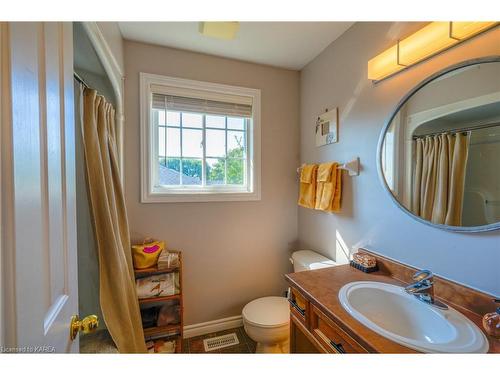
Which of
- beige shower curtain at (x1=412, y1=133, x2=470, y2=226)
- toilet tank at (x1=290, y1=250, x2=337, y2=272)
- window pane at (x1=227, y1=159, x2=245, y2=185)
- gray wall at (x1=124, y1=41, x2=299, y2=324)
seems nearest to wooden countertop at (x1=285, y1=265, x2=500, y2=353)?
toilet tank at (x1=290, y1=250, x2=337, y2=272)

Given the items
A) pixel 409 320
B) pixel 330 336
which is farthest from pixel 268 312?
pixel 409 320

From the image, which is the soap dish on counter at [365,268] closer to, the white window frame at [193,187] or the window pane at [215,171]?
the white window frame at [193,187]

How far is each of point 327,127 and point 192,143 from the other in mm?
1131

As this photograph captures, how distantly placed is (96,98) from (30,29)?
32.3 inches

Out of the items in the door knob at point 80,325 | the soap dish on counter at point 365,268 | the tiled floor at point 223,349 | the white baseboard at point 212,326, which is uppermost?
the door knob at point 80,325

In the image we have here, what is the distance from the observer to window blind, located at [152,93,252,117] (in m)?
1.70

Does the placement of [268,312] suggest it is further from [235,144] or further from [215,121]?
[215,121]

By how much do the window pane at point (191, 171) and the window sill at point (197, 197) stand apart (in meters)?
0.12

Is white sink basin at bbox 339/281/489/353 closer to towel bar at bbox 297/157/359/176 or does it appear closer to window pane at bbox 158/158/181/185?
towel bar at bbox 297/157/359/176

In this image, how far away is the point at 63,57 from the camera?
598 mm

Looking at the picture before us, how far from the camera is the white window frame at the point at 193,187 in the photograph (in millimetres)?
1635

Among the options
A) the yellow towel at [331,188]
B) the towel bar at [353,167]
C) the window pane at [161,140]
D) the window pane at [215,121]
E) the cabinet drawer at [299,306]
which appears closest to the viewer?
the cabinet drawer at [299,306]

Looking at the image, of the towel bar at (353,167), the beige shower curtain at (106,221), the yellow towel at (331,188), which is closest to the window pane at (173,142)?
the beige shower curtain at (106,221)

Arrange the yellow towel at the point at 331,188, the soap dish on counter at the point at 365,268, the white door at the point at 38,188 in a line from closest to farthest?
the white door at the point at 38,188 → the soap dish on counter at the point at 365,268 → the yellow towel at the point at 331,188
